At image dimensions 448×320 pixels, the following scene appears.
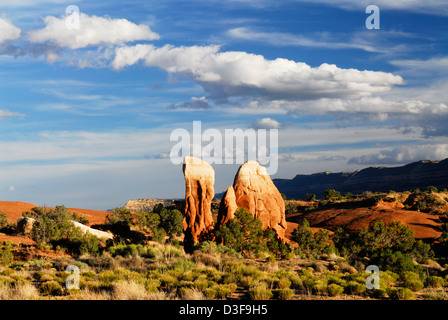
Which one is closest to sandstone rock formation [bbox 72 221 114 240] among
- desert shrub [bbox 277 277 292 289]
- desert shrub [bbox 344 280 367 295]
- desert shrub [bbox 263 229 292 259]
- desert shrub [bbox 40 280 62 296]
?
desert shrub [bbox 263 229 292 259]

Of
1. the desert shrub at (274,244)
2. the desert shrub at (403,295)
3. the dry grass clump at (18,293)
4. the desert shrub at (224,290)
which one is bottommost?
the desert shrub at (274,244)

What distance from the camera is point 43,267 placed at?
19.2 metres

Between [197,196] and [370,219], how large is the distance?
32.7 m

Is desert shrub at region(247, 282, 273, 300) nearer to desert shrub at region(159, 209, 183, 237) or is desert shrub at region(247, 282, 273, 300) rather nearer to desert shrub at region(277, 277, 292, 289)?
desert shrub at region(277, 277, 292, 289)

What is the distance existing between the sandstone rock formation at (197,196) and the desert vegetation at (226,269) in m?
1.55

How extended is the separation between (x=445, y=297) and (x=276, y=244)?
553 inches

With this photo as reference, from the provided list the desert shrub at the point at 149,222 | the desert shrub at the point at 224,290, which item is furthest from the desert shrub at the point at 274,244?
the desert shrub at the point at 149,222

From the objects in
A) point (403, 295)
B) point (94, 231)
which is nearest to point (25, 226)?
point (94, 231)

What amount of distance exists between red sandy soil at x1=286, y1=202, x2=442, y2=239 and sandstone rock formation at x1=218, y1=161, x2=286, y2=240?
14.9 m

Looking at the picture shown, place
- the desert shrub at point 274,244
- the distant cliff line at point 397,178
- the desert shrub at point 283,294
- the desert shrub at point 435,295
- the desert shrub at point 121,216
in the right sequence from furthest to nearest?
the distant cliff line at point 397,178
the desert shrub at point 121,216
the desert shrub at point 274,244
the desert shrub at point 435,295
the desert shrub at point 283,294

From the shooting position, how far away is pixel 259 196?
1176 inches

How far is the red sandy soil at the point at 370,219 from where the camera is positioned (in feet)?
156

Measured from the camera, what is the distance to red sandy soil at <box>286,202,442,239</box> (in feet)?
156

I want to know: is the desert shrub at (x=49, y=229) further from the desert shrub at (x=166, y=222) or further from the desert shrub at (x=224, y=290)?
the desert shrub at (x=224, y=290)
